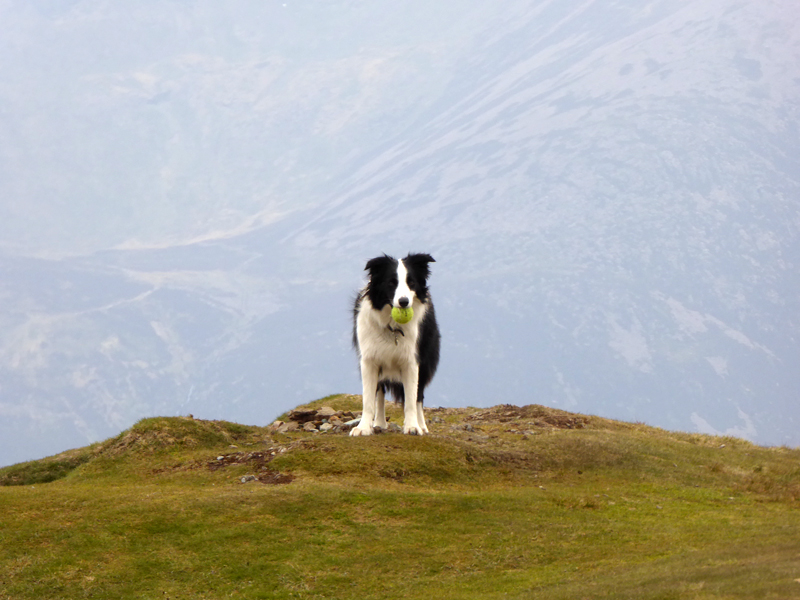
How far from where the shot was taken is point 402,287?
687 inches

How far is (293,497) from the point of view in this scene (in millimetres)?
16688

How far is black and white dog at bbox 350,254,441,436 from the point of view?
18.3 m

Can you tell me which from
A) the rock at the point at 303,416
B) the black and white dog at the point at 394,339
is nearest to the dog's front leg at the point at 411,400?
the black and white dog at the point at 394,339

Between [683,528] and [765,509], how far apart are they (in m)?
2.99

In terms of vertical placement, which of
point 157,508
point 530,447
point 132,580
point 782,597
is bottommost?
point 782,597

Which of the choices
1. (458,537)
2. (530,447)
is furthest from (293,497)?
(530,447)

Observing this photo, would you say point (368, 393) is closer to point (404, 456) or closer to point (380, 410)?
point (380, 410)

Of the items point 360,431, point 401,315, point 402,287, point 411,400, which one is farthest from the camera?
point 360,431

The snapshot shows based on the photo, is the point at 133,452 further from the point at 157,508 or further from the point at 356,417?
the point at 356,417

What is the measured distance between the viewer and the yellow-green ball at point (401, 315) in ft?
58.0

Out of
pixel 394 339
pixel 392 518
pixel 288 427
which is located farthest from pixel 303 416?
pixel 392 518

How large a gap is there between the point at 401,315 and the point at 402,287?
0.63 meters

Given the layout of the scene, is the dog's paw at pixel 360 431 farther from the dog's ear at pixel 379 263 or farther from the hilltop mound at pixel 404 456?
the dog's ear at pixel 379 263

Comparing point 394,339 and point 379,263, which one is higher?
point 379,263
